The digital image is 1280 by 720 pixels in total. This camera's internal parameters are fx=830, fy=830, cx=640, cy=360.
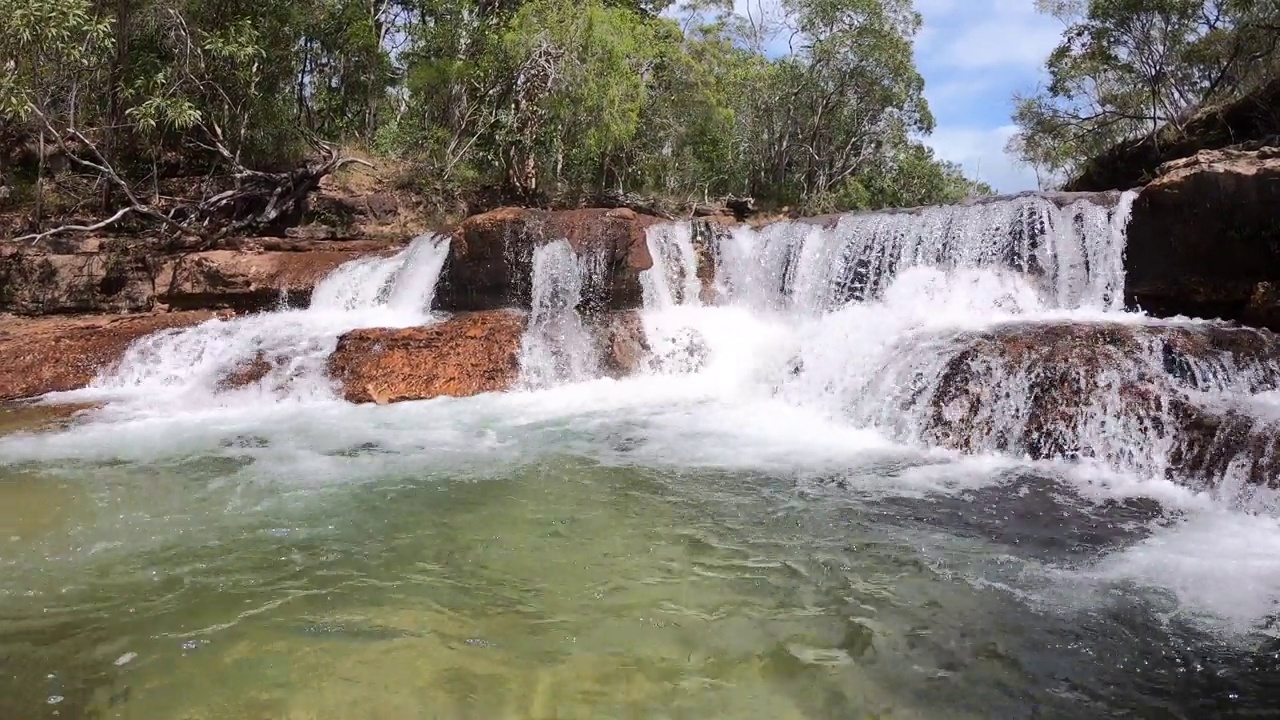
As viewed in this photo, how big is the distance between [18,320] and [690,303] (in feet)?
31.5

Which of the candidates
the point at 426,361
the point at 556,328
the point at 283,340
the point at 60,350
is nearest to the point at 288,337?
the point at 283,340

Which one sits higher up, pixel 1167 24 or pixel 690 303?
pixel 1167 24

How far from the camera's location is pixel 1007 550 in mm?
4562

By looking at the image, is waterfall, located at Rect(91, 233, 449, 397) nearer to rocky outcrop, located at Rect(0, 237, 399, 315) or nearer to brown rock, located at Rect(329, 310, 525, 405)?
brown rock, located at Rect(329, 310, 525, 405)

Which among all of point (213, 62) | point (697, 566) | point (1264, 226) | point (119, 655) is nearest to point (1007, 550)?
point (697, 566)

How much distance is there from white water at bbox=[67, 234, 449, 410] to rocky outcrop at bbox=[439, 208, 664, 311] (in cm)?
69

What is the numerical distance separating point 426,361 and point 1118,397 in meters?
6.82

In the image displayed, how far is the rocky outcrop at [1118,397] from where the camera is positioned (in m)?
5.81

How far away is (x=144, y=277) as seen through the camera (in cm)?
1309

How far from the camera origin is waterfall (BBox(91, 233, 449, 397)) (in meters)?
9.47

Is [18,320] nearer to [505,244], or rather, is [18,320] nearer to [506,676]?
[505,244]

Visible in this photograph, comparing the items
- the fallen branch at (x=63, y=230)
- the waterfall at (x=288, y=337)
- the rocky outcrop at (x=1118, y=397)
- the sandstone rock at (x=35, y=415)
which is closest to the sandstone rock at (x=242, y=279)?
the waterfall at (x=288, y=337)

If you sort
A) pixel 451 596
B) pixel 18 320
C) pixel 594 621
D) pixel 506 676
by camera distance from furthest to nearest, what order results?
1. pixel 18 320
2. pixel 451 596
3. pixel 594 621
4. pixel 506 676

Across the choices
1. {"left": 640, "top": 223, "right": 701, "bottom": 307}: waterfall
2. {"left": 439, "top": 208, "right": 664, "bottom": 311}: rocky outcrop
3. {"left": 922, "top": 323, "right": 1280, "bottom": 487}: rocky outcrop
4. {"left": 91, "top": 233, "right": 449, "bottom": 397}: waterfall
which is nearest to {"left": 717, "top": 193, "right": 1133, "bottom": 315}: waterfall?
{"left": 640, "top": 223, "right": 701, "bottom": 307}: waterfall
